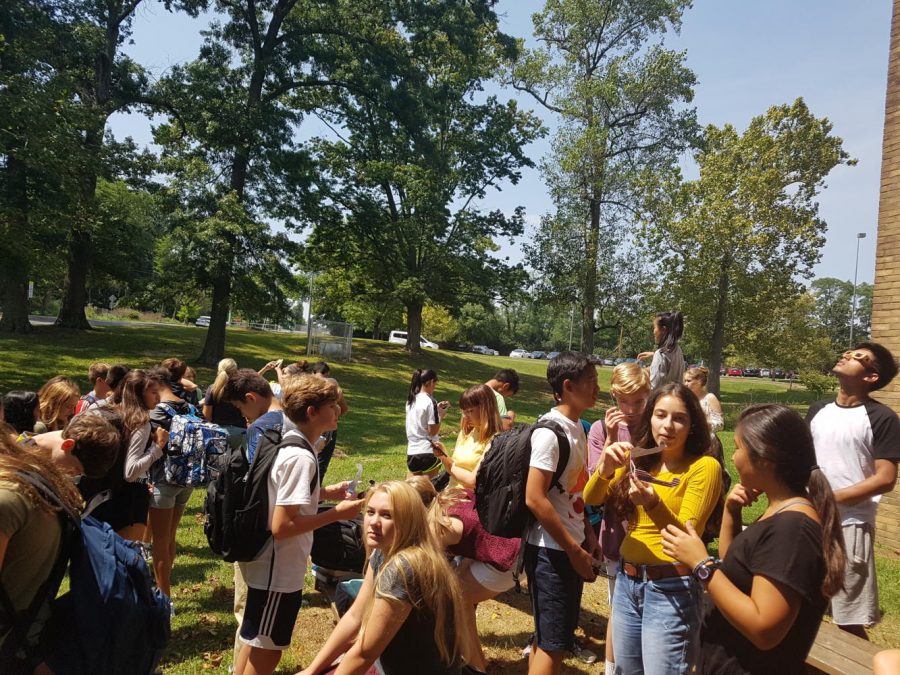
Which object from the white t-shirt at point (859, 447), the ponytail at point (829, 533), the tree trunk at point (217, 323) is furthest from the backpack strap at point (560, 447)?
the tree trunk at point (217, 323)

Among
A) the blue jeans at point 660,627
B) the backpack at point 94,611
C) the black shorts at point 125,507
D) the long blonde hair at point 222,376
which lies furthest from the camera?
the long blonde hair at point 222,376

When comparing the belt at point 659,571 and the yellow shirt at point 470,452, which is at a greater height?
the yellow shirt at point 470,452

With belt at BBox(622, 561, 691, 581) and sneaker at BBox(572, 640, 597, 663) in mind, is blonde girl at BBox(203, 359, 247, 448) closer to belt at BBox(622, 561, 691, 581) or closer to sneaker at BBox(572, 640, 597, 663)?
sneaker at BBox(572, 640, 597, 663)

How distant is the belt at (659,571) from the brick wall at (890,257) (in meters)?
5.59

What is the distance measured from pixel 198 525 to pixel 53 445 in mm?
3984

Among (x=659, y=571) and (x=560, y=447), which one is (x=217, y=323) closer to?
(x=560, y=447)

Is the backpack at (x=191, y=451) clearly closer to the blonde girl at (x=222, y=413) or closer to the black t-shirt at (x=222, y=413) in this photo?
the blonde girl at (x=222, y=413)

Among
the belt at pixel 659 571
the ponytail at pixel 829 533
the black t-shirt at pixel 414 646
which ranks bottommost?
the black t-shirt at pixel 414 646

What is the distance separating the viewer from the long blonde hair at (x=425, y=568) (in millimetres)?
2352

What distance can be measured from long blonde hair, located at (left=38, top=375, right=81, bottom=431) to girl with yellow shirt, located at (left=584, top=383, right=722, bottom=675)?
4.10 metres

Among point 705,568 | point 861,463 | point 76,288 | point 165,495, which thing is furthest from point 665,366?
point 76,288

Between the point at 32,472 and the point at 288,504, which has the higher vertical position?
the point at 32,472

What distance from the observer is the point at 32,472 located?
2051mm

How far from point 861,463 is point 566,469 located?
Result: 2.22m
